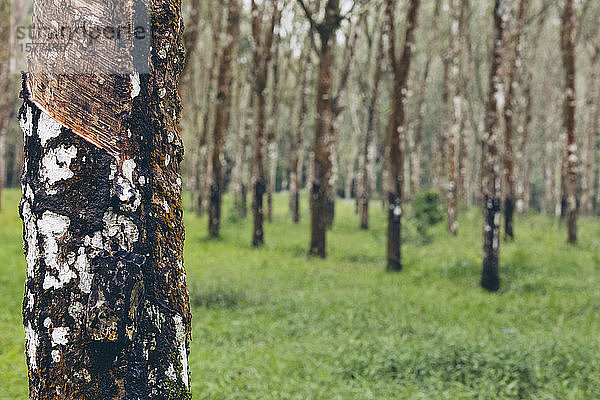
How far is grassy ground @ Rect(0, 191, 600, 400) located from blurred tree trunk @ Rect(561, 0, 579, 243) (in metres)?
1.01

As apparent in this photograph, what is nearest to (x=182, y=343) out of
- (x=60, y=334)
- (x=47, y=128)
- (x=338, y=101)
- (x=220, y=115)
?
(x=60, y=334)

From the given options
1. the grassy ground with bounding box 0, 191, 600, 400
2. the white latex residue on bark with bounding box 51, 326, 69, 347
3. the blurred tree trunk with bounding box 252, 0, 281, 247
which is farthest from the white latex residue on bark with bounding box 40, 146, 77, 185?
the blurred tree trunk with bounding box 252, 0, 281, 247

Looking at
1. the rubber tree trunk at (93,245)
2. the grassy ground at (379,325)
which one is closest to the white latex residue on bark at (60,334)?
the rubber tree trunk at (93,245)

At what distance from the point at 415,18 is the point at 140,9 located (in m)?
9.29

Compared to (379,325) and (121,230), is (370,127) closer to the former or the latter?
(379,325)

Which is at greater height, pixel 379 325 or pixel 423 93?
pixel 423 93

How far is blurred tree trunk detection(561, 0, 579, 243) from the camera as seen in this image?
12.6m

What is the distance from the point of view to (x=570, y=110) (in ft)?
41.4

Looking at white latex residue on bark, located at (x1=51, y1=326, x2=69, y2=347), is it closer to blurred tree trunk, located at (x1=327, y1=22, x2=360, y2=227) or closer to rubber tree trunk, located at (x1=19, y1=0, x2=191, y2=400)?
rubber tree trunk, located at (x1=19, y1=0, x2=191, y2=400)

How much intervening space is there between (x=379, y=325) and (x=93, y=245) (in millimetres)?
5448

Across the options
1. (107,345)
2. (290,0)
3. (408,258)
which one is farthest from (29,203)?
(290,0)

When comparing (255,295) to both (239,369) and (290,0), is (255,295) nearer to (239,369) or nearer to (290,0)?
(239,369)

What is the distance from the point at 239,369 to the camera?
4.99m

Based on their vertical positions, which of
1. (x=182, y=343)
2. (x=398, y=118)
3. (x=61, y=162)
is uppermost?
(x=398, y=118)
